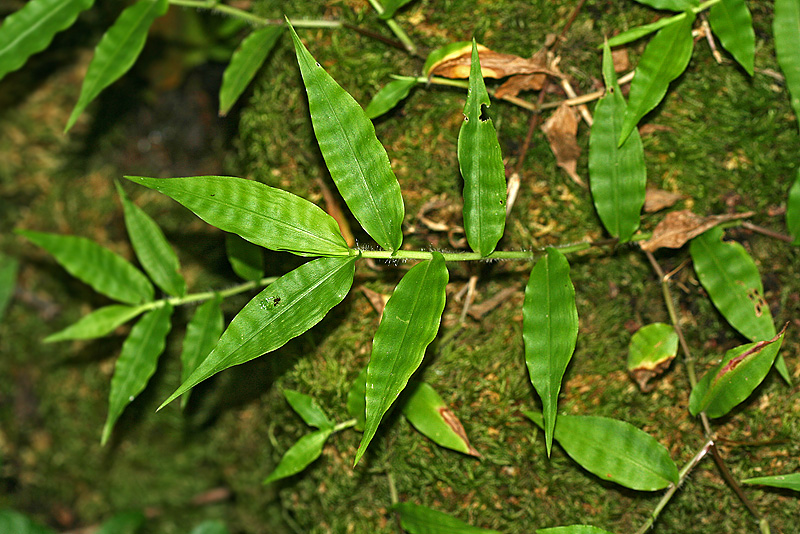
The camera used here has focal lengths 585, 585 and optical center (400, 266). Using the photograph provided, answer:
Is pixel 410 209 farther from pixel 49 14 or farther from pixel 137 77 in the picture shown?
pixel 137 77

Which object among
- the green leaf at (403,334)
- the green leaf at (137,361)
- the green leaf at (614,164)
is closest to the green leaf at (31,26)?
the green leaf at (137,361)

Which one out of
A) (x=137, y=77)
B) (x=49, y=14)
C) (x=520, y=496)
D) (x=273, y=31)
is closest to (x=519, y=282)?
(x=520, y=496)

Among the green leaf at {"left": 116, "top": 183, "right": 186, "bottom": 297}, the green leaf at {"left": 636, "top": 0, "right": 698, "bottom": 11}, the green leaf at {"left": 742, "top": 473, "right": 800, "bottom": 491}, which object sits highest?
the green leaf at {"left": 636, "top": 0, "right": 698, "bottom": 11}

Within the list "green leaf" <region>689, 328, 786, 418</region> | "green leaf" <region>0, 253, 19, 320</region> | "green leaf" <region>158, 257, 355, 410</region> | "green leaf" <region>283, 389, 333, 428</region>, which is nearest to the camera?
"green leaf" <region>158, 257, 355, 410</region>

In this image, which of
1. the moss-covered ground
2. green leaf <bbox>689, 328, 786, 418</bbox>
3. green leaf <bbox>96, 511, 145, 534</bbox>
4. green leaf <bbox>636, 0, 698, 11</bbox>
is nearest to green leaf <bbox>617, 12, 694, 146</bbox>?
green leaf <bbox>636, 0, 698, 11</bbox>

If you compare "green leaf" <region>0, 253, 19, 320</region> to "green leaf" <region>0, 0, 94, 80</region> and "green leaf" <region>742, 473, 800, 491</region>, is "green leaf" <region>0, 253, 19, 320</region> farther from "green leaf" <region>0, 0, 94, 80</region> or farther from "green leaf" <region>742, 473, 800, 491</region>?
"green leaf" <region>742, 473, 800, 491</region>
